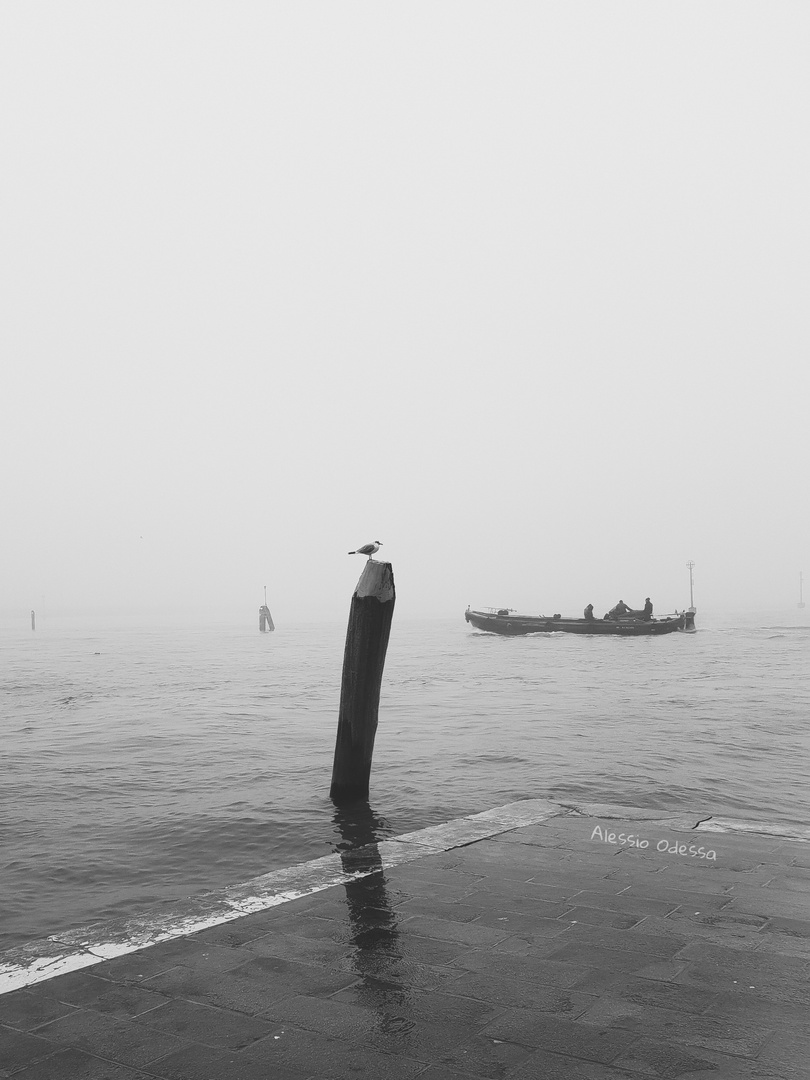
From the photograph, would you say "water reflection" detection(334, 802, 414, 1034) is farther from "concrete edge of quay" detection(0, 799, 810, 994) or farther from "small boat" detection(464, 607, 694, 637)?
"small boat" detection(464, 607, 694, 637)

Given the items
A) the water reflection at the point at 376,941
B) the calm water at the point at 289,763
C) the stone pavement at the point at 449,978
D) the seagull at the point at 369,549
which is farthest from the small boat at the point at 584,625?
the stone pavement at the point at 449,978

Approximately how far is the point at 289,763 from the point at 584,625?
59.1 meters

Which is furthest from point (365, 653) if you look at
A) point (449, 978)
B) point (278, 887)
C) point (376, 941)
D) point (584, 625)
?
point (584, 625)

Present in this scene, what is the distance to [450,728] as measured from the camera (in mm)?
19906

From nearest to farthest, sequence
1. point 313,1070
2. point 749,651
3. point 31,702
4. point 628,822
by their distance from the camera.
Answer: point 313,1070, point 628,822, point 31,702, point 749,651

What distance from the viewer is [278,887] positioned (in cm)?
632

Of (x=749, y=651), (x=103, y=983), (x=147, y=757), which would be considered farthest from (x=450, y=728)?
(x=749, y=651)

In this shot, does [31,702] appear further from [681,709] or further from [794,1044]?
[794,1044]

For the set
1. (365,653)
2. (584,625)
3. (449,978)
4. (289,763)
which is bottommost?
(289,763)

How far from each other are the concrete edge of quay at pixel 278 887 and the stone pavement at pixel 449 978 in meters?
0.03

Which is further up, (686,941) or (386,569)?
(386,569)

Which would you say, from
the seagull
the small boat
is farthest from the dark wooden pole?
the small boat

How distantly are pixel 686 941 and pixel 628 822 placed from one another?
11.1ft

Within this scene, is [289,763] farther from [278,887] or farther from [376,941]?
[376,941]
